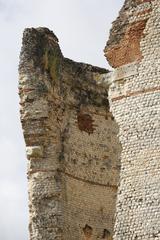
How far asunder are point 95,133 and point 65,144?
1.07m

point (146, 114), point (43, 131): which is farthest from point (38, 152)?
point (146, 114)

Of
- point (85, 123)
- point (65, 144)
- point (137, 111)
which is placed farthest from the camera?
point (85, 123)

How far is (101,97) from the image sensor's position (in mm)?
15977

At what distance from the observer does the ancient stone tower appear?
10248mm

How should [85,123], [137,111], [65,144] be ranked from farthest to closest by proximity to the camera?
[85,123], [65,144], [137,111]

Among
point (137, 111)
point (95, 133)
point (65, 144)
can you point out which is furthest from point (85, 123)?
point (137, 111)

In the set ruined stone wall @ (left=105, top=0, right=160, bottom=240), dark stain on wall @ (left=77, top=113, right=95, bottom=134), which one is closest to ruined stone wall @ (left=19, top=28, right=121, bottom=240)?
dark stain on wall @ (left=77, top=113, right=95, bottom=134)

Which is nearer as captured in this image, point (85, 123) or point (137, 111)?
point (137, 111)

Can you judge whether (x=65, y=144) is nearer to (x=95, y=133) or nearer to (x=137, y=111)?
(x=95, y=133)

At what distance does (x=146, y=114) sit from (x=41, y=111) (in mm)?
3860

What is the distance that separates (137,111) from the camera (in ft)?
34.6

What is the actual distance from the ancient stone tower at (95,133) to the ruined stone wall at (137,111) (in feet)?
0.04

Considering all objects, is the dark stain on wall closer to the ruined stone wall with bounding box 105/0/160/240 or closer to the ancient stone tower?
the ancient stone tower

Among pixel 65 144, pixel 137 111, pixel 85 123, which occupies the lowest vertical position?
pixel 65 144
